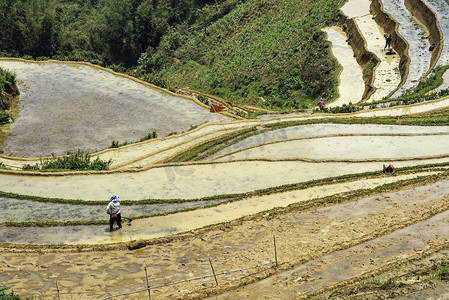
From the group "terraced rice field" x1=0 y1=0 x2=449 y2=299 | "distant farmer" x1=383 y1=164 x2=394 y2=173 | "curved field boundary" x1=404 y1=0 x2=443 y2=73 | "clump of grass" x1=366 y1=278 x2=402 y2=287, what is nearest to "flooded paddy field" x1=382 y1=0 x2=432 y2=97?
"curved field boundary" x1=404 y1=0 x2=443 y2=73

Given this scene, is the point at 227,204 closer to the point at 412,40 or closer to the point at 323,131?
the point at 323,131

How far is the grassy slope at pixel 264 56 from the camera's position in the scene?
4206cm

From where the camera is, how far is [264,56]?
1965 inches

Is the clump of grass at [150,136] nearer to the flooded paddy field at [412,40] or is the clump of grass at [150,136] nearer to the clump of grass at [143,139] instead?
the clump of grass at [143,139]

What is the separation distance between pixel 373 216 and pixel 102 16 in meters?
61.5

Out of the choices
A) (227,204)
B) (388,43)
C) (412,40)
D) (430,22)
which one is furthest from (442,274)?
(430,22)

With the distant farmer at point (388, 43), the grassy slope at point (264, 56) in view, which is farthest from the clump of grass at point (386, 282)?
the distant farmer at point (388, 43)

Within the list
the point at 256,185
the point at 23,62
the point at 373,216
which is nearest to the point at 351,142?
the point at 256,185

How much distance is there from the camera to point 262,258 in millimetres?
13305

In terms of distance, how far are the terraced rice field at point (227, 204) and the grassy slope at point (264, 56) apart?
481 inches

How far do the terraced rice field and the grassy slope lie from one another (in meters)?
12.2

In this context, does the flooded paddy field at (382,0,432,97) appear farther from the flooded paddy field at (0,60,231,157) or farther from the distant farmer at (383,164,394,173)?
the distant farmer at (383,164,394,173)

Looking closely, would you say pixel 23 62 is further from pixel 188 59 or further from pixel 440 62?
pixel 440 62

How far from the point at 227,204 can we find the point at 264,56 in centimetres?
3451
